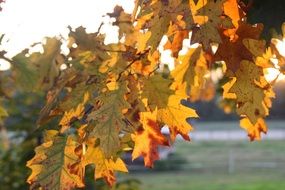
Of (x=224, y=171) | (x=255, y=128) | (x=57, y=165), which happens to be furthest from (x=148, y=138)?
(x=224, y=171)

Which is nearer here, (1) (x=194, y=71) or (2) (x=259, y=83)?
(2) (x=259, y=83)

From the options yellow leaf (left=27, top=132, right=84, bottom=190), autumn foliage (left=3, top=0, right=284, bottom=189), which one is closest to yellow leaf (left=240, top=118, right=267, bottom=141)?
autumn foliage (left=3, top=0, right=284, bottom=189)

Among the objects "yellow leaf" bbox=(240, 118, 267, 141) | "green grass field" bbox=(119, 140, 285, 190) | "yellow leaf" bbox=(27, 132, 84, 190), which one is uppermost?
"yellow leaf" bbox=(240, 118, 267, 141)

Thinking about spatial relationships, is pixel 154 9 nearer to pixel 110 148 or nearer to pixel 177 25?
pixel 177 25

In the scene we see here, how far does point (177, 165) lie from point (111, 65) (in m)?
19.3

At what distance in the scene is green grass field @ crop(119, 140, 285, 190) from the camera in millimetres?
15742

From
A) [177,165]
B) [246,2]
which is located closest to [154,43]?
[246,2]

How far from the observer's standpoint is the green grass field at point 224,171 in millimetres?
15742

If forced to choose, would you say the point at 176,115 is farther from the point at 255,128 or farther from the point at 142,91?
the point at 255,128

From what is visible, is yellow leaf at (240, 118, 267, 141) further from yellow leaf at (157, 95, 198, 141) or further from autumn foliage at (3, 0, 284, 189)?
yellow leaf at (157, 95, 198, 141)

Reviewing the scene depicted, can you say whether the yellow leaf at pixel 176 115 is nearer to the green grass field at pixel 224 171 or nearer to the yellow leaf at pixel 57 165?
the yellow leaf at pixel 57 165

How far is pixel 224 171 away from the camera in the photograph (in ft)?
63.7

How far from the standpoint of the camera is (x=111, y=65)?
1.92 meters

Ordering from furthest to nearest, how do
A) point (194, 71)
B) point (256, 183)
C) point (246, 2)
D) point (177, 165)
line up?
1. point (177, 165)
2. point (256, 183)
3. point (194, 71)
4. point (246, 2)
